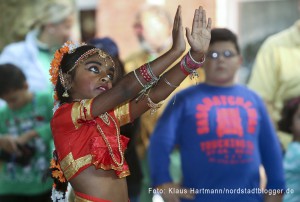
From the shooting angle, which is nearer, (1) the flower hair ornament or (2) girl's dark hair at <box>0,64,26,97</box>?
(1) the flower hair ornament

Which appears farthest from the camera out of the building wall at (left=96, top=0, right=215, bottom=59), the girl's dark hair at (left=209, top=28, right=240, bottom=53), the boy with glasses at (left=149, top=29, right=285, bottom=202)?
the building wall at (left=96, top=0, right=215, bottom=59)

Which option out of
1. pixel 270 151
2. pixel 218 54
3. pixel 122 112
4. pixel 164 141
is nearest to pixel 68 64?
pixel 122 112

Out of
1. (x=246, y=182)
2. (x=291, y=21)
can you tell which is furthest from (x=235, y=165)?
(x=291, y=21)

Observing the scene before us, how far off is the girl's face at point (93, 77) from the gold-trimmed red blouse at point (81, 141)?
8 cm

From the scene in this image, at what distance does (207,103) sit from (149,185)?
2.34 ft

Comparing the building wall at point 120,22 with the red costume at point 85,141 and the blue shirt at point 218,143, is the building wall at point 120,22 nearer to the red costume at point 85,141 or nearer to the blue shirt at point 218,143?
the blue shirt at point 218,143

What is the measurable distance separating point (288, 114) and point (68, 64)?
1.65 metres

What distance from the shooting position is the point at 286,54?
15.0ft

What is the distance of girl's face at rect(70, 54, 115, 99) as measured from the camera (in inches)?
122

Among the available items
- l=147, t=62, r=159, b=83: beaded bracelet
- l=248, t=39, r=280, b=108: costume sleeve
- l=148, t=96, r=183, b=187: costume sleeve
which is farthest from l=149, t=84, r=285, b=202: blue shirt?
l=147, t=62, r=159, b=83: beaded bracelet

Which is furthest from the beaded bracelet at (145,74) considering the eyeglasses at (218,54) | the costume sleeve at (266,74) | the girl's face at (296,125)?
the costume sleeve at (266,74)

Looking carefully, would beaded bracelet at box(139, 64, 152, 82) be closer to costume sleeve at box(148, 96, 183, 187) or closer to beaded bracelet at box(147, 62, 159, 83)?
beaded bracelet at box(147, 62, 159, 83)

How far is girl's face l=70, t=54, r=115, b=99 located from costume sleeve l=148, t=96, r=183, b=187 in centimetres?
89

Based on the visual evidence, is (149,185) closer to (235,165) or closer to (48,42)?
(235,165)
